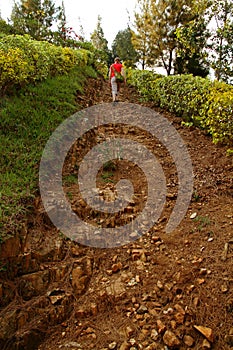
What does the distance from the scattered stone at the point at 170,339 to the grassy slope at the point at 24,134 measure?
74.6 inches

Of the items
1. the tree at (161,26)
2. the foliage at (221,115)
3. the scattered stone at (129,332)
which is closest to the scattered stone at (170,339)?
the scattered stone at (129,332)

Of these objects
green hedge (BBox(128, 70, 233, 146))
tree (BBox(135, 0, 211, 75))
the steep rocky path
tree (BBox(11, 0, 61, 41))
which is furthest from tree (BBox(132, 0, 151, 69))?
the steep rocky path

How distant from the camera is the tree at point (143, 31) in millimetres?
17486

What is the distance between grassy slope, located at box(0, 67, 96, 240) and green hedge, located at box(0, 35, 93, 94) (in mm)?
221

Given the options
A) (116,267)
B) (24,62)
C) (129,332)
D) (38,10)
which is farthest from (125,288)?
(38,10)

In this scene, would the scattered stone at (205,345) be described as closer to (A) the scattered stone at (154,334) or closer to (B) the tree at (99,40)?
(A) the scattered stone at (154,334)

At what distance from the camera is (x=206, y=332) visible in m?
2.37

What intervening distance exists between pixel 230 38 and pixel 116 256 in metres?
5.35

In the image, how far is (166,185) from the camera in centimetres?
434

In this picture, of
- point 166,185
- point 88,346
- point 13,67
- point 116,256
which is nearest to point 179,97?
point 166,185

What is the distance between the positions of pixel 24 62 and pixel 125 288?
4.40 metres

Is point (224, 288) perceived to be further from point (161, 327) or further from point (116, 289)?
point (116, 289)

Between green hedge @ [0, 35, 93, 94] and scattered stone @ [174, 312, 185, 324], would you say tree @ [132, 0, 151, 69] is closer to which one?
green hedge @ [0, 35, 93, 94]

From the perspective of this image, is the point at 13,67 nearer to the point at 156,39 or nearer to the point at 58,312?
the point at 58,312
